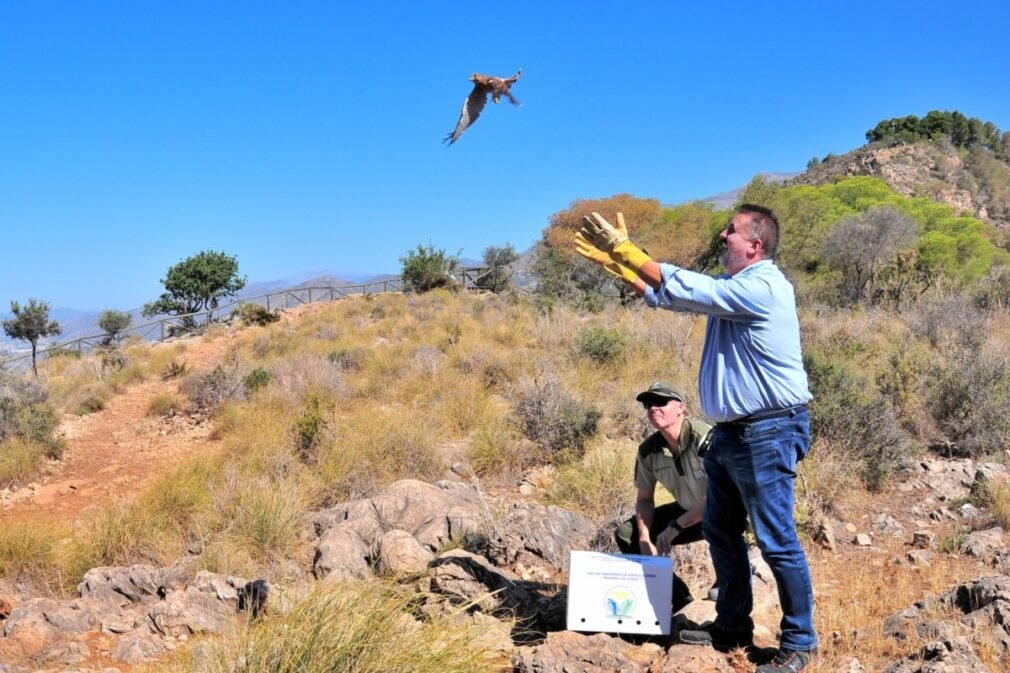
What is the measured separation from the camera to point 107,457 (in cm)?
891

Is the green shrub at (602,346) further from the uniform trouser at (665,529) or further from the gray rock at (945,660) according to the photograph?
the gray rock at (945,660)

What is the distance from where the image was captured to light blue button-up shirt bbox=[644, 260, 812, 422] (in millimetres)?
2508

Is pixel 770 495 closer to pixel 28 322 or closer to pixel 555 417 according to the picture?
pixel 555 417

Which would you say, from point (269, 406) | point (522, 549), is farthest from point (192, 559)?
point (269, 406)

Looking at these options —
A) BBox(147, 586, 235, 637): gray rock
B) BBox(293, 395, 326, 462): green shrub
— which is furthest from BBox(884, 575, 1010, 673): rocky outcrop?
BBox(293, 395, 326, 462): green shrub

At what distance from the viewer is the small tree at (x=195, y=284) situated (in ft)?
113

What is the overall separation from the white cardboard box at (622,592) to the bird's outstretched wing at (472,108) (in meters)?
2.08

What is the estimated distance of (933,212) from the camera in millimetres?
25047

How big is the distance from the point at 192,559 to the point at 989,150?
5503 centimetres

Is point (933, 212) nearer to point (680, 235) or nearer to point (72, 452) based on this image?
point (680, 235)

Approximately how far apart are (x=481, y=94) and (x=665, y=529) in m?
2.37

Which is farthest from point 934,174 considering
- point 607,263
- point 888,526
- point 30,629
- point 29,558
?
point 30,629

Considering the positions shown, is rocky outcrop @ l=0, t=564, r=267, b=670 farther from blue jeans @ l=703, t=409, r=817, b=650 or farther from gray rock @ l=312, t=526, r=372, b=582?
blue jeans @ l=703, t=409, r=817, b=650

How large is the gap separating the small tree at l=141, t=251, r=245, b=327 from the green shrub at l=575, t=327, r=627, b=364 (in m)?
29.4
